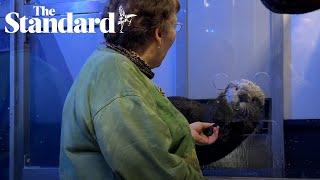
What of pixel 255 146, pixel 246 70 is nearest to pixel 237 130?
pixel 255 146

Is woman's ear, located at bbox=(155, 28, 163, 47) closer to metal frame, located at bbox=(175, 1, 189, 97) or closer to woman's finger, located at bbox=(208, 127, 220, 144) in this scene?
woman's finger, located at bbox=(208, 127, 220, 144)

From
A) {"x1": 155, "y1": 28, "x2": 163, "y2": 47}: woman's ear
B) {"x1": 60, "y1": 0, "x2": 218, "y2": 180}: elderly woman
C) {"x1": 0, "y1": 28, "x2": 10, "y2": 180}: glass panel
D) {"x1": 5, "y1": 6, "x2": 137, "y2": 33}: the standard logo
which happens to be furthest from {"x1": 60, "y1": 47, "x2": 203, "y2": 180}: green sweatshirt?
{"x1": 0, "y1": 28, "x2": 10, "y2": 180}: glass panel

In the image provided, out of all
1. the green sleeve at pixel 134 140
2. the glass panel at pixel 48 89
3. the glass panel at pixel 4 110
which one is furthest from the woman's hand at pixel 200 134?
the glass panel at pixel 4 110

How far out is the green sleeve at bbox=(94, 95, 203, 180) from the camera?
1.29 metres

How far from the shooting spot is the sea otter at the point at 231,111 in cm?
274

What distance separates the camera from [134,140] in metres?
1.29

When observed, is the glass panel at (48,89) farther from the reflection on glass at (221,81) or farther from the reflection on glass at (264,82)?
the reflection on glass at (264,82)

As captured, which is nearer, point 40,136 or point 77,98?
point 77,98

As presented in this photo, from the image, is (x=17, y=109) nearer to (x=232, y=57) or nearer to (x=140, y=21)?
(x=232, y=57)

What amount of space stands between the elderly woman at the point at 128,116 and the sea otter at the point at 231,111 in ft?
4.00

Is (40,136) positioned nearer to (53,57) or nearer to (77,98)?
(53,57)

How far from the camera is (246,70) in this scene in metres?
2.82

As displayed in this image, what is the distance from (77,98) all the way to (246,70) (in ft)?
5.21

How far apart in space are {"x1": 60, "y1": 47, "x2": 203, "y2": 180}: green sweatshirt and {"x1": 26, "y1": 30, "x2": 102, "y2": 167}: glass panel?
1794 millimetres
